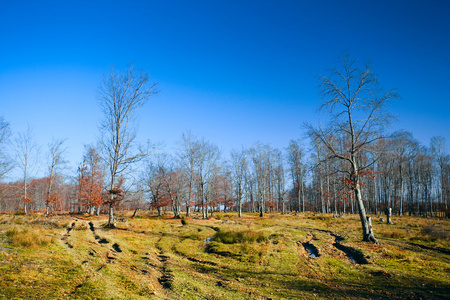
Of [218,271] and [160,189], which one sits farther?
[160,189]

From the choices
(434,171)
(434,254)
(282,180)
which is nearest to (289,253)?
(434,254)

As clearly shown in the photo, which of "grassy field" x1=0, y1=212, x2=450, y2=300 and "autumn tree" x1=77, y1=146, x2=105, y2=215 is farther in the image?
"autumn tree" x1=77, y1=146, x2=105, y2=215

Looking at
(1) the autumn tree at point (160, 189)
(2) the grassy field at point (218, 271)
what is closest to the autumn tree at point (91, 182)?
(1) the autumn tree at point (160, 189)

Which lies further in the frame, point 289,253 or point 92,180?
point 92,180

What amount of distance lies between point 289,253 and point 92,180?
3562cm

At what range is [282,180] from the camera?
54969 mm

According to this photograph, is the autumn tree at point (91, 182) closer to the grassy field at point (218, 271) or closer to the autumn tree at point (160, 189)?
the autumn tree at point (160, 189)

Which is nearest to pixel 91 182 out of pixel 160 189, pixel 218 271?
pixel 160 189

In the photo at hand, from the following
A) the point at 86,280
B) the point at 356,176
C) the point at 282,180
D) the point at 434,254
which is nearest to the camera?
the point at 86,280

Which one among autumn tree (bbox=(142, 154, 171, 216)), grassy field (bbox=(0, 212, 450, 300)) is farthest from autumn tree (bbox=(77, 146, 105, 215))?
grassy field (bbox=(0, 212, 450, 300))

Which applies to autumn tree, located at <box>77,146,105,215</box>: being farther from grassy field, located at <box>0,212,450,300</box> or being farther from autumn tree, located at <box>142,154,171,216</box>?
grassy field, located at <box>0,212,450,300</box>

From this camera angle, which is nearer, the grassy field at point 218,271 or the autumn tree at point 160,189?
the grassy field at point 218,271

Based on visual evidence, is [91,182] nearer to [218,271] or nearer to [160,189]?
[160,189]

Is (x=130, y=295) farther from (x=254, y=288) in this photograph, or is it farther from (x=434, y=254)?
(x=434, y=254)
